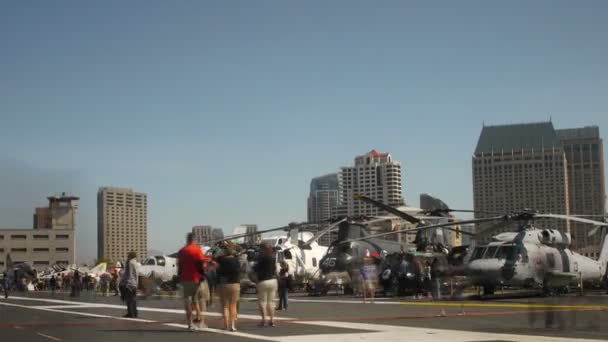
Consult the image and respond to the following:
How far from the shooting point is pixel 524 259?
30.5 metres

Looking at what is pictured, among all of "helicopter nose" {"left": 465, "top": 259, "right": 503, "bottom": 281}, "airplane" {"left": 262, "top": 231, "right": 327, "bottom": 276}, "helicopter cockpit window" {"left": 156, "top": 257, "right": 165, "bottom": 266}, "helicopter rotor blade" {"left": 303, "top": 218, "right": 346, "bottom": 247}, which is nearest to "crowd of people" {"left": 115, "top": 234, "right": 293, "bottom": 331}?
"helicopter nose" {"left": 465, "top": 259, "right": 503, "bottom": 281}

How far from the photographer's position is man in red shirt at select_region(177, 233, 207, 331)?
16.3m

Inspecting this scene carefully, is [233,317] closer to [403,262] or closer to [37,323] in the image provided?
[37,323]

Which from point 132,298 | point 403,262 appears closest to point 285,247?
point 403,262

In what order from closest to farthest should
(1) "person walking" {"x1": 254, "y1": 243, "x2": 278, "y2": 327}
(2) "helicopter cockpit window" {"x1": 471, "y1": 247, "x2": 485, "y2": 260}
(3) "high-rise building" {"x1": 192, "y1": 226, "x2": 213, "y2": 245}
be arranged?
1. (1) "person walking" {"x1": 254, "y1": 243, "x2": 278, "y2": 327}
2. (3) "high-rise building" {"x1": 192, "y1": 226, "x2": 213, "y2": 245}
3. (2) "helicopter cockpit window" {"x1": 471, "y1": 247, "x2": 485, "y2": 260}

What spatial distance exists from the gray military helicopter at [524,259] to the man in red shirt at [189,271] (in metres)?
14.6

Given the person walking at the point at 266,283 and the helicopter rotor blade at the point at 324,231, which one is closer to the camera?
the person walking at the point at 266,283

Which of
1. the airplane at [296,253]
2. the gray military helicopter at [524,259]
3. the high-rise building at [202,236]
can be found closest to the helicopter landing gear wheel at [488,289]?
the gray military helicopter at [524,259]

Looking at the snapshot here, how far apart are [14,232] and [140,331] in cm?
17419

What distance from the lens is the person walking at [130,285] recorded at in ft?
67.7

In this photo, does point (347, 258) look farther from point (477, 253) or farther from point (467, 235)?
point (477, 253)

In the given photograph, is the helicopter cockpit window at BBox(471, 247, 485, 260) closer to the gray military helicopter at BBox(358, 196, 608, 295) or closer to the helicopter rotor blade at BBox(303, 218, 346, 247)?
the gray military helicopter at BBox(358, 196, 608, 295)

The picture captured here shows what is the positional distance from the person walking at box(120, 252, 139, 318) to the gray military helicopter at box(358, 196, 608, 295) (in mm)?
12326

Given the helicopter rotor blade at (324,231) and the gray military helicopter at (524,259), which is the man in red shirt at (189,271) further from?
the helicopter rotor blade at (324,231)
